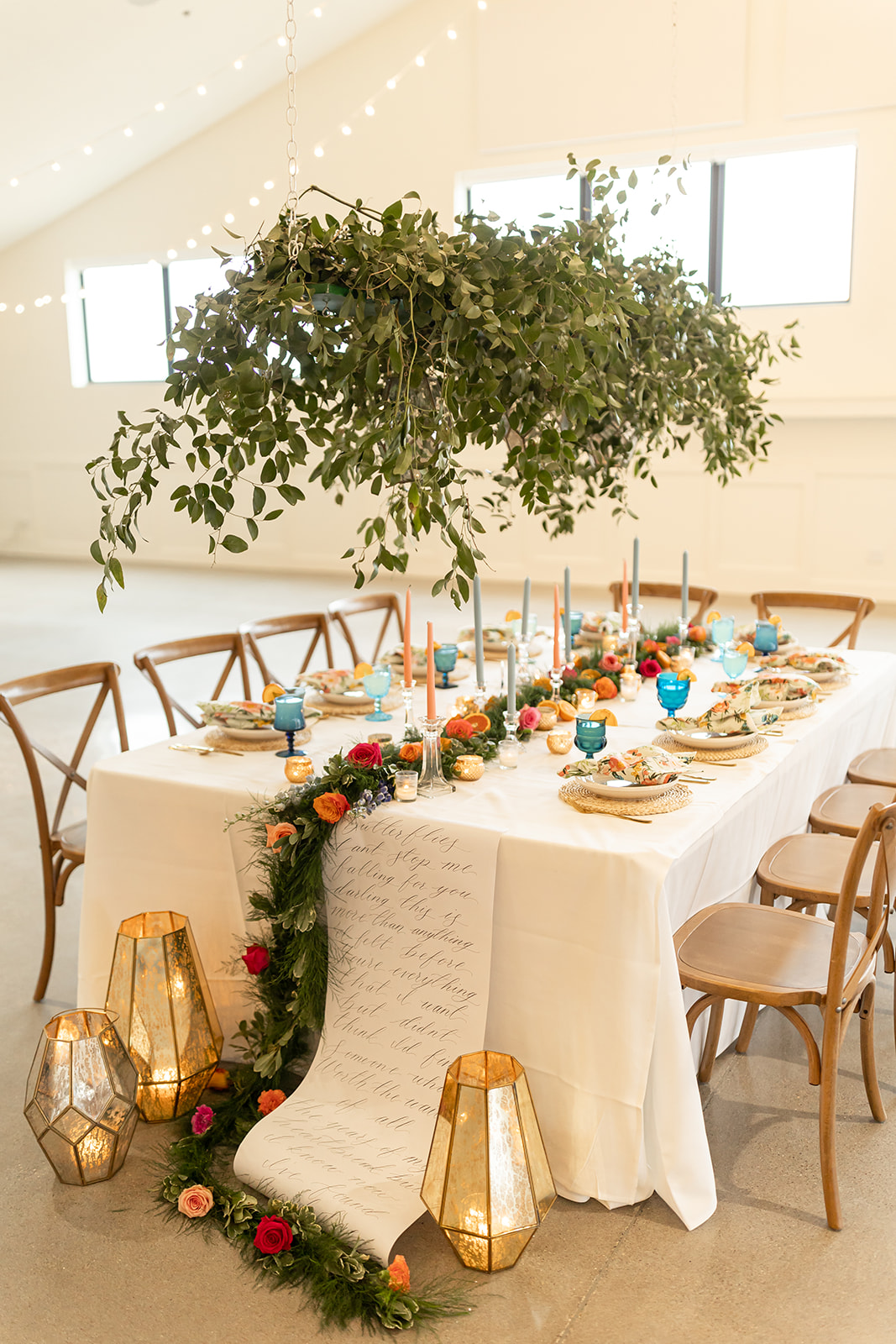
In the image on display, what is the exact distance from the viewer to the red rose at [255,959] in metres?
2.14

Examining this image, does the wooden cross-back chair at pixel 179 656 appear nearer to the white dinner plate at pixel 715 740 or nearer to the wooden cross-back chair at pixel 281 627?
the wooden cross-back chair at pixel 281 627

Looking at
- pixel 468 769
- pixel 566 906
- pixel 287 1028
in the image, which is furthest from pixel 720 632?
pixel 287 1028

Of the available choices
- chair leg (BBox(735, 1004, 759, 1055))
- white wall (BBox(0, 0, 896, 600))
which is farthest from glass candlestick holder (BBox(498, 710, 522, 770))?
white wall (BBox(0, 0, 896, 600))

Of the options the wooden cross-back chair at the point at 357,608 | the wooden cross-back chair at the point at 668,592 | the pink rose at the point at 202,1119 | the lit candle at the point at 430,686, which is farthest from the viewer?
the wooden cross-back chair at the point at 668,592

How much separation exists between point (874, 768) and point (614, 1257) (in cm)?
164

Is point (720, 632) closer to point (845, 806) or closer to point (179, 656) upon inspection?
point (845, 806)

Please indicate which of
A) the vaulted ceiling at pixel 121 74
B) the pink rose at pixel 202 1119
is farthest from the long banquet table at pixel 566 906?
the vaulted ceiling at pixel 121 74

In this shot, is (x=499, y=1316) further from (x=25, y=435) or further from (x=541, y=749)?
(x=25, y=435)

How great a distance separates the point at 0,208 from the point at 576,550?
5.64 meters

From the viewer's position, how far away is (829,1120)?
6.28ft

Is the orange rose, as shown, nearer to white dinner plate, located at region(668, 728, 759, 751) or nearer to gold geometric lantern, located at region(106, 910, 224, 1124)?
gold geometric lantern, located at region(106, 910, 224, 1124)

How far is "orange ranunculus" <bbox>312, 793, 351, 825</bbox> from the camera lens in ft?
6.79

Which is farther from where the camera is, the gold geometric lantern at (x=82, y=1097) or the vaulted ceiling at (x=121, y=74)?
the vaulted ceiling at (x=121, y=74)

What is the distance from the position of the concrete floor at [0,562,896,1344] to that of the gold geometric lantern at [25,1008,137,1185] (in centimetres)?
6
